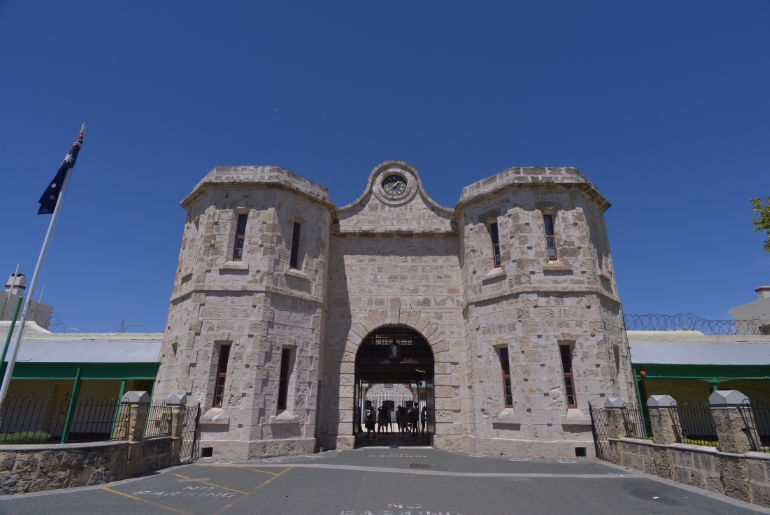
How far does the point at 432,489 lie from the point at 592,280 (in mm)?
8807

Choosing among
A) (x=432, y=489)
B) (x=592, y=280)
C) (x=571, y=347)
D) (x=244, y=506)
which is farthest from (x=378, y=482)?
(x=592, y=280)

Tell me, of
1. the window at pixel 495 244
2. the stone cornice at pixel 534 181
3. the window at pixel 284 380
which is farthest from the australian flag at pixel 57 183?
the window at pixel 495 244

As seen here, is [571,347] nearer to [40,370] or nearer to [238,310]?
[238,310]

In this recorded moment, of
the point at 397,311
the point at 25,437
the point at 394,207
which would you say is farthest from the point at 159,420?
the point at 394,207

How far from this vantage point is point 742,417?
7.12m

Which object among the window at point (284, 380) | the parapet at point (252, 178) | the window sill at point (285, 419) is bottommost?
the window sill at point (285, 419)

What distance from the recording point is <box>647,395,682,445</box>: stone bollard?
906 cm

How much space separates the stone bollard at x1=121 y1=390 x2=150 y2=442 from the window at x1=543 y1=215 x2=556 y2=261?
1250 centimetres

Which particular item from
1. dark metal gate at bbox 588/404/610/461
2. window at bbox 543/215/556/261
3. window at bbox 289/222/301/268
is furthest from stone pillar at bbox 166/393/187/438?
window at bbox 543/215/556/261

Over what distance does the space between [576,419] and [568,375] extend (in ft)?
4.29

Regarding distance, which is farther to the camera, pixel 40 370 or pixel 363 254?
pixel 363 254

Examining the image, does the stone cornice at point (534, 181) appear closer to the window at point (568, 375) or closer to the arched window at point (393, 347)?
the window at point (568, 375)

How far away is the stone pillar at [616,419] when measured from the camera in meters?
11.1

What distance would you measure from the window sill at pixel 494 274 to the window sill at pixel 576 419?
4.68 meters
